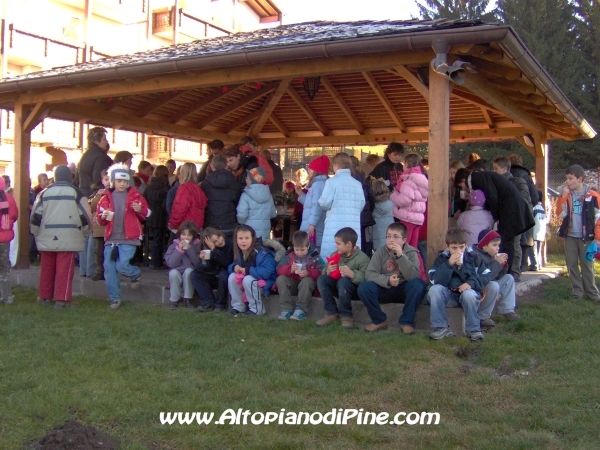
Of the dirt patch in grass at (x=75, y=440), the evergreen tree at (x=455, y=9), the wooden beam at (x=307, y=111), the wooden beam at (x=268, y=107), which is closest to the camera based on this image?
the dirt patch in grass at (x=75, y=440)

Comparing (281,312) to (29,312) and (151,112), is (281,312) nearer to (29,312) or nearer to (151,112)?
(29,312)

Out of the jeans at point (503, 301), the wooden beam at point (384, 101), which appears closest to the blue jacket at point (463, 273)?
the jeans at point (503, 301)

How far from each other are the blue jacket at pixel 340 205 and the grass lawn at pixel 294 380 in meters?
1.14

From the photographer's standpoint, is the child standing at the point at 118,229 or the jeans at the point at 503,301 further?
the child standing at the point at 118,229

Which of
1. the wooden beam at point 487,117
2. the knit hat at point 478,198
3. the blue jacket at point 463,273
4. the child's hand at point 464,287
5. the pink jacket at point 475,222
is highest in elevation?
the wooden beam at point 487,117

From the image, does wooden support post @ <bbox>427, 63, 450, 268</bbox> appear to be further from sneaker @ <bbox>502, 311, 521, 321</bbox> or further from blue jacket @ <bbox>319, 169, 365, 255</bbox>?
sneaker @ <bbox>502, 311, 521, 321</bbox>

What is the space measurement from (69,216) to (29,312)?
4.14 feet

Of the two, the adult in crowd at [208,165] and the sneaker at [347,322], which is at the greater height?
the adult in crowd at [208,165]

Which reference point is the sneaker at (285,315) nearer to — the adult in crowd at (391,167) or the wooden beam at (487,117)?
the adult in crowd at (391,167)

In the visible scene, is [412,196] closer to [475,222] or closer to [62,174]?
[475,222]

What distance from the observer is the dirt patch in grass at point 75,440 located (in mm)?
3918

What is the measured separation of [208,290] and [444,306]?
300 centimetres

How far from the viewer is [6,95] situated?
10797 mm

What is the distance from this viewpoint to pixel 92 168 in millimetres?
9906
